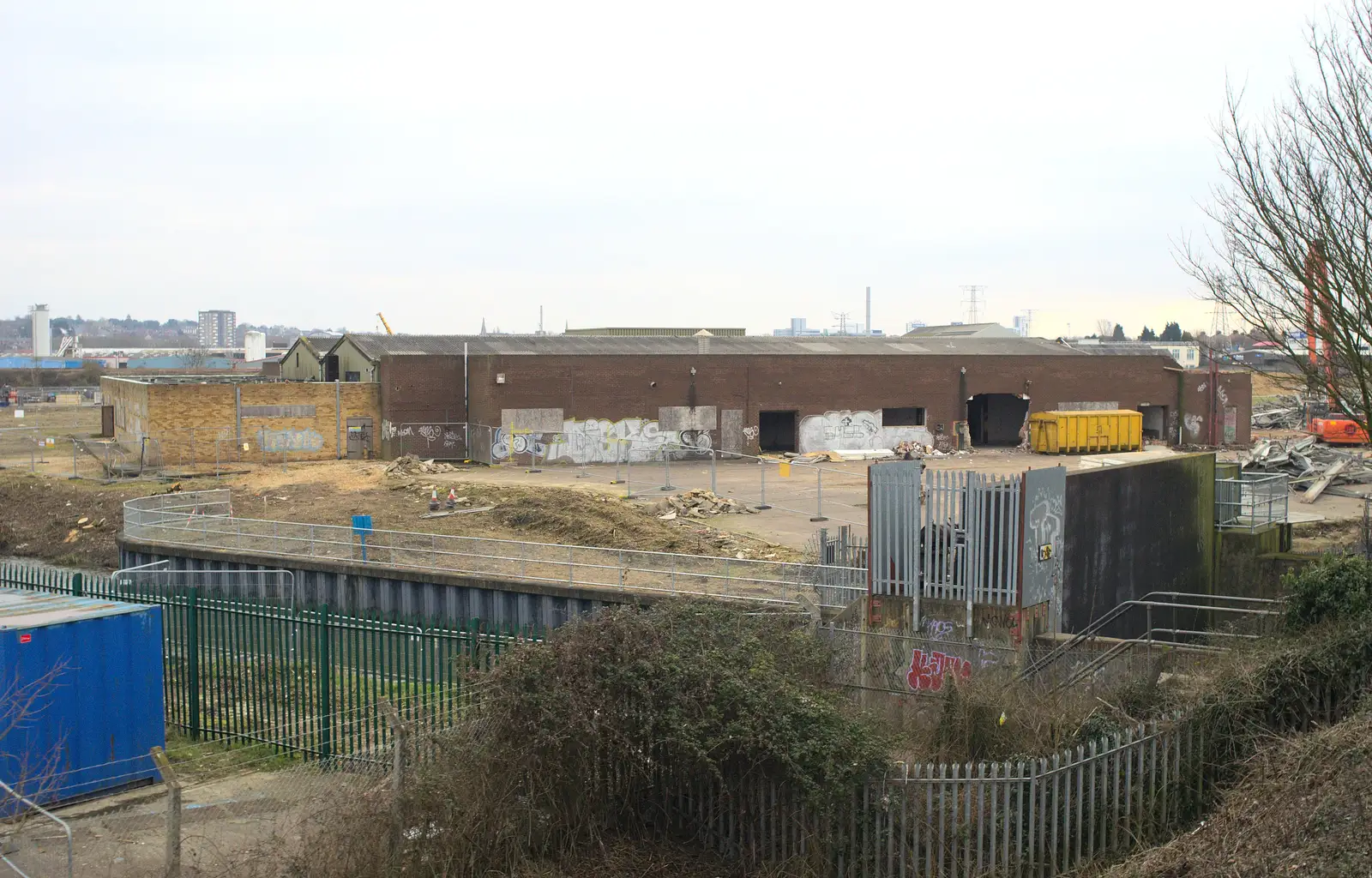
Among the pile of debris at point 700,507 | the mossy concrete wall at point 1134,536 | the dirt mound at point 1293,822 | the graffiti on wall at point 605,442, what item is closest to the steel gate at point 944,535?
the mossy concrete wall at point 1134,536

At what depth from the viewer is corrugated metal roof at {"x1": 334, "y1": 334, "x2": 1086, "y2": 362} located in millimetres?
52969

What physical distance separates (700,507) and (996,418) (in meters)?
31.6

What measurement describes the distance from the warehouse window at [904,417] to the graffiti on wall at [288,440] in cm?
2423

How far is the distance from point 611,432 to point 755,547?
22.5 m

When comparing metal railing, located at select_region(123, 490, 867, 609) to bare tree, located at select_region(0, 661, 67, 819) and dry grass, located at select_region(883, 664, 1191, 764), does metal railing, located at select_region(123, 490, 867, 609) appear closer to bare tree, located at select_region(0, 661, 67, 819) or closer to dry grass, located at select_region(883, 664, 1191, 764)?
dry grass, located at select_region(883, 664, 1191, 764)

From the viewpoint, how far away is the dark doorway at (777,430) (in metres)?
56.1

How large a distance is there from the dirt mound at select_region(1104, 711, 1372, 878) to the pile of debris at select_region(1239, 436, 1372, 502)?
95.5 ft

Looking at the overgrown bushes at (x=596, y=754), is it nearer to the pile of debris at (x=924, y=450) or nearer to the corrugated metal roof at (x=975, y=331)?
the pile of debris at (x=924, y=450)

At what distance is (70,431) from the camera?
7025 centimetres

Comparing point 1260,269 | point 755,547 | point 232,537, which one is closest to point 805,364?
point 755,547

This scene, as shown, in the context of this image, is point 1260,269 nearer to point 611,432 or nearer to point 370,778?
point 370,778

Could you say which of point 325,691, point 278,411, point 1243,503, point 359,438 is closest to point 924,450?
point 359,438

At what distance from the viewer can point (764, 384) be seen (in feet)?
168

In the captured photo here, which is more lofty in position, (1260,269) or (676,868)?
(1260,269)
